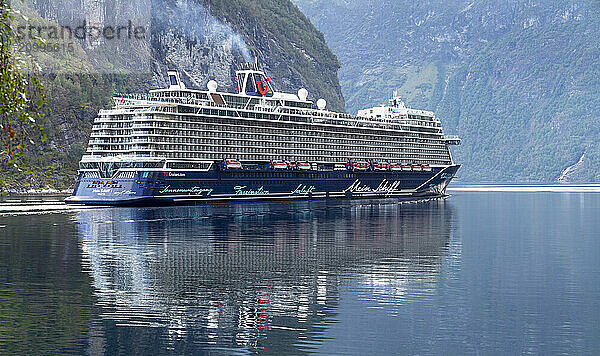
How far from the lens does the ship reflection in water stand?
101 feet

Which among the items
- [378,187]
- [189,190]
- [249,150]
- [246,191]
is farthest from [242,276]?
[378,187]

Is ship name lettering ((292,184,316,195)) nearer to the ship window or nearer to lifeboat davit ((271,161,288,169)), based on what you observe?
lifeboat davit ((271,161,288,169))

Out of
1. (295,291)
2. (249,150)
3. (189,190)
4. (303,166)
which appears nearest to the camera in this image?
(295,291)

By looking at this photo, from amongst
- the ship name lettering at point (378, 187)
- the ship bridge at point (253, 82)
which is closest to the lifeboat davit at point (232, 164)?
the ship bridge at point (253, 82)

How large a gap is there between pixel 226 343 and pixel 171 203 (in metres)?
93.1

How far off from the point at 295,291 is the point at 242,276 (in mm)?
5826

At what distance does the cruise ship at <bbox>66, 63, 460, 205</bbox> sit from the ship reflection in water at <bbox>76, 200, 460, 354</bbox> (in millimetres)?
35284

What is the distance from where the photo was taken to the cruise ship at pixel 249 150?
124 meters

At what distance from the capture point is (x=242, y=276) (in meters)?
45.2

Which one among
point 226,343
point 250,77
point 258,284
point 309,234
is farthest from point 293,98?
point 226,343

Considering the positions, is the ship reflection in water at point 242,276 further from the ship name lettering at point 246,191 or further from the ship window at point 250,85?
the ship window at point 250,85

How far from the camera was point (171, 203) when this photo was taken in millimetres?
121188

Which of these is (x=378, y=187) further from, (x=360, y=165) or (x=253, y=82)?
(x=253, y=82)

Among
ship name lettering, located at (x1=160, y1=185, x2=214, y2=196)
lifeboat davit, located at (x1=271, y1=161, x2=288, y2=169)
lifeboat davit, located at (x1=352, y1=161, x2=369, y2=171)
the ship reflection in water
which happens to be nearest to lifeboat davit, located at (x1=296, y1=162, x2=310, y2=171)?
lifeboat davit, located at (x1=271, y1=161, x2=288, y2=169)
